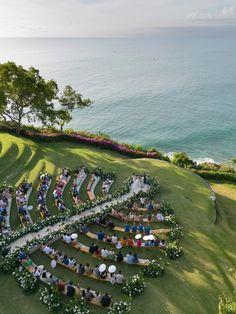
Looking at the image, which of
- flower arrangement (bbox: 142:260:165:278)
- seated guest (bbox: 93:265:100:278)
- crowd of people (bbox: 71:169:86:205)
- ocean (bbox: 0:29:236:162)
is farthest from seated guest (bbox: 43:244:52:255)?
ocean (bbox: 0:29:236:162)

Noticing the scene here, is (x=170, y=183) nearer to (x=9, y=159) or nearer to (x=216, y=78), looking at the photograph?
(x=9, y=159)

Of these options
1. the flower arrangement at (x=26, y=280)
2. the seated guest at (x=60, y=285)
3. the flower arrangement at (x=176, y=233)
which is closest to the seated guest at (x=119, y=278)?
the seated guest at (x=60, y=285)

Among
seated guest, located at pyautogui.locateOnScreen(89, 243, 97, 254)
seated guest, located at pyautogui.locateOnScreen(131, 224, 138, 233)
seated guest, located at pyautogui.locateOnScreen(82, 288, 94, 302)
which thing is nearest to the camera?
seated guest, located at pyautogui.locateOnScreen(82, 288, 94, 302)

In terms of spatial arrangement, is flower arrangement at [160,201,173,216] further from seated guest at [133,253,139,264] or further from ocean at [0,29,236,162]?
ocean at [0,29,236,162]

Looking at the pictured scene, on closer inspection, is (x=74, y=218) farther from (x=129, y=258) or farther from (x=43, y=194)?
(x=129, y=258)

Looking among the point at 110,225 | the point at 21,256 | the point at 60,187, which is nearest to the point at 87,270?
the point at 21,256

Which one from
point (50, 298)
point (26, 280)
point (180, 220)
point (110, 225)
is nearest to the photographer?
point (50, 298)
